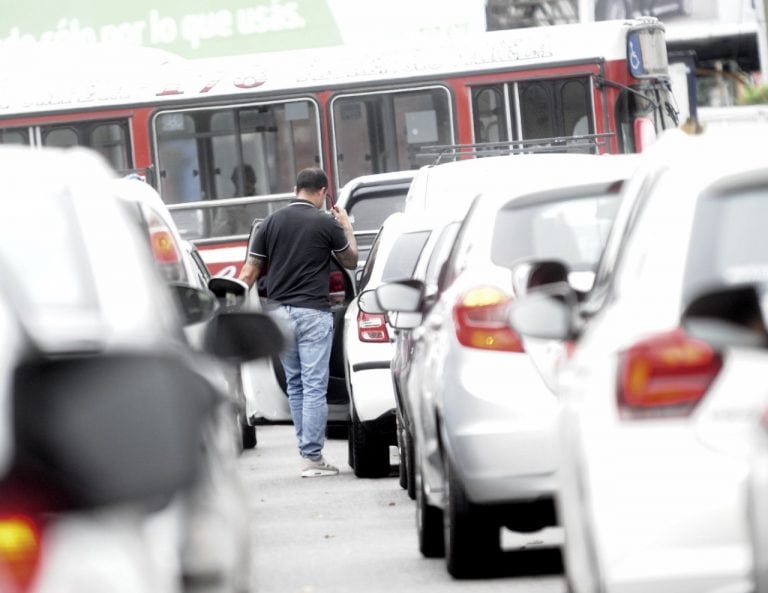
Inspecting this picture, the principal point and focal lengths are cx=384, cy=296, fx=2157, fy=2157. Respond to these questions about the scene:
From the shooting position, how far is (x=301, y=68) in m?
23.7

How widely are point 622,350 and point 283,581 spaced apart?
4.14 meters

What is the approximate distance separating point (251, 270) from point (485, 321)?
6.16 meters

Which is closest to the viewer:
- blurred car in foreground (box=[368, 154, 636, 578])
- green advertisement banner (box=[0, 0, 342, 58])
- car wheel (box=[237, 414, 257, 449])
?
blurred car in foreground (box=[368, 154, 636, 578])

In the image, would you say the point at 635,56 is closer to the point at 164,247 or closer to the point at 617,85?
the point at 617,85

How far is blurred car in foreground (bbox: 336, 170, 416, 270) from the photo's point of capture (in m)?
19.5

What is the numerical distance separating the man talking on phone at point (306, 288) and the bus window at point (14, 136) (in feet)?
34.1

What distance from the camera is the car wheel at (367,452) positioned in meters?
13.4

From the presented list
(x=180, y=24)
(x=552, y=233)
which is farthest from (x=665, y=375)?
(x=180, y=24)

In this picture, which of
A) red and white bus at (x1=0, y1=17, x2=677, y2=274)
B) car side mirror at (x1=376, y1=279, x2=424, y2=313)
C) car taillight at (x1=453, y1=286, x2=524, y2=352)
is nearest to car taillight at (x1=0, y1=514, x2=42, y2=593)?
car taillight at (x1=453, y1=286, x2=524, y2=352)

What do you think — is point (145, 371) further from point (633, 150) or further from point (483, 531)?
point (633, 150)

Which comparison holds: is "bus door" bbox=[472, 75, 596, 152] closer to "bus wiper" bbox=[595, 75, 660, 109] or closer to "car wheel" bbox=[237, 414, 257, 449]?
"bus wiper" bbox=[595, 75, 660, 109]

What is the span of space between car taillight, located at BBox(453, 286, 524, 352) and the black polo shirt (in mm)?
5660

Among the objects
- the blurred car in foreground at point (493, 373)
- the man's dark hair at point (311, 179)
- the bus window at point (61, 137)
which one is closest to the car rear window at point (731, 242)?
the blurred car in foreground at point (493, 373)

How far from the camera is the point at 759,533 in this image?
3873mm
